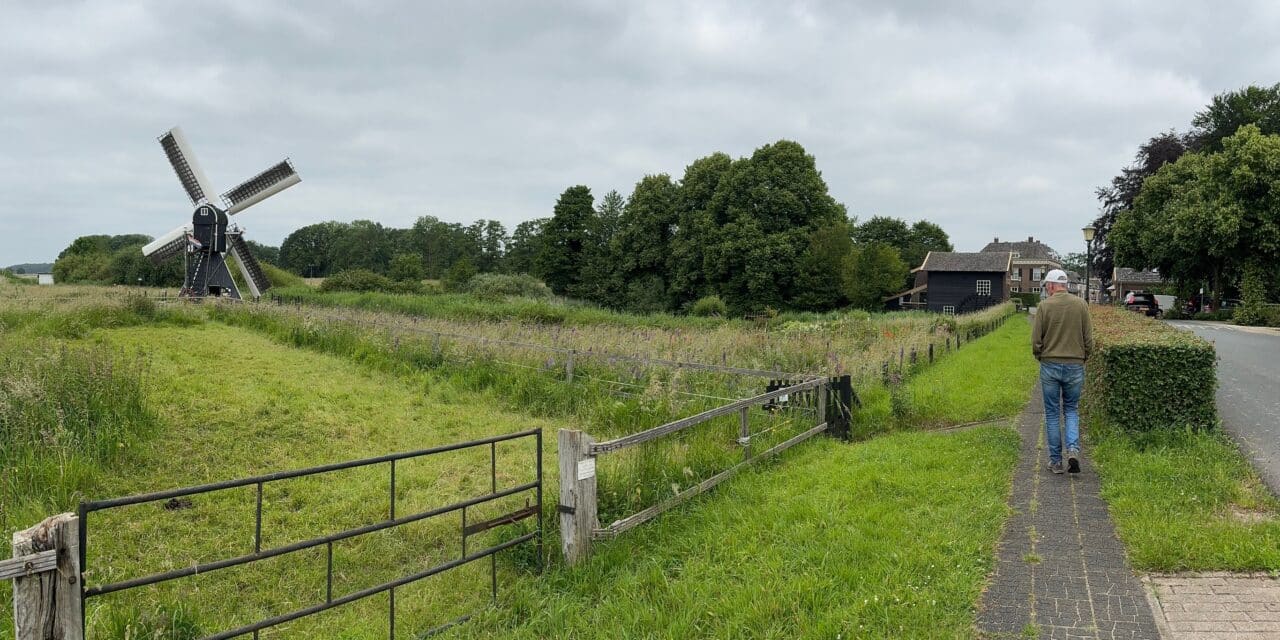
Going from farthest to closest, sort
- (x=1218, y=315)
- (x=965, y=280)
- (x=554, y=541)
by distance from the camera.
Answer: (x=965, y=280), (x=1218, y=315), (x=554, y=541)

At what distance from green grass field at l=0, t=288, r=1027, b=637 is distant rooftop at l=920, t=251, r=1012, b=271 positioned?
54.3 metres

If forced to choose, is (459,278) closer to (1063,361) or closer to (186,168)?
(186,168)

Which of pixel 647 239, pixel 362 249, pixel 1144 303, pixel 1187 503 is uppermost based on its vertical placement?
pixel 362 249

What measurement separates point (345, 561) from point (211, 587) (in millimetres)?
865

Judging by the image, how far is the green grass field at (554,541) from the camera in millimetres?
4102

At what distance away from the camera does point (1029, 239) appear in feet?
348

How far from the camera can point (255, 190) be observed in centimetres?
3769

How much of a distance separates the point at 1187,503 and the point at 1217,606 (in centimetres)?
167

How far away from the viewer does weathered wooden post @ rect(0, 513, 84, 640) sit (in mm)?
2707

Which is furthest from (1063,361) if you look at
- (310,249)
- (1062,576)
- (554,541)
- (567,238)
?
(310,249)

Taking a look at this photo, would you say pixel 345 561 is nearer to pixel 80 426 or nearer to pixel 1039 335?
pixel 80 426

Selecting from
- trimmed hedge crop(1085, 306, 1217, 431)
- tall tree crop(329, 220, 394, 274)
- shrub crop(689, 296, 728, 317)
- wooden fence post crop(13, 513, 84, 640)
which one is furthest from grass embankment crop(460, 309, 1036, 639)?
tall tree crop(329, 220, 394, 274)

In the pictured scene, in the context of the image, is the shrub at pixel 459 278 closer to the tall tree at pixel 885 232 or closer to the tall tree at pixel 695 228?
the tall tree at pixel 695 228

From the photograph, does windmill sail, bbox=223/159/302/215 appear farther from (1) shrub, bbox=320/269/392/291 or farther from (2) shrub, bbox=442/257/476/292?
(2) shrub, bbox=442/257/476/292
